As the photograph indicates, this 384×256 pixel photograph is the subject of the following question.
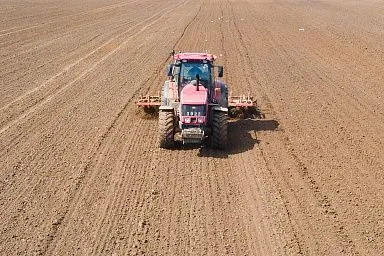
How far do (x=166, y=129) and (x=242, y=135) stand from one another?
7.10 ft

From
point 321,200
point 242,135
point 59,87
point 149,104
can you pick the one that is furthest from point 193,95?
point 59,87

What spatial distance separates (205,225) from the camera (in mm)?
8500

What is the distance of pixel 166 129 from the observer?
11.1 meters

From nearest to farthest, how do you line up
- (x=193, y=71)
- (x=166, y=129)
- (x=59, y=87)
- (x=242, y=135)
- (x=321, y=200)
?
(x=321, y=200), (x=166, y=129), (x=193, y=71), (x=242, y=135), (x=59, y=87)

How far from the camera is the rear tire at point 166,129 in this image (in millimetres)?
11156

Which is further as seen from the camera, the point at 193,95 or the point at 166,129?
the point at 193,95

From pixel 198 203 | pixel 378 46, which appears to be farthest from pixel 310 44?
pixel 198 203

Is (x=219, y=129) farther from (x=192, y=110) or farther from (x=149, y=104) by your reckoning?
(x=149, y=104)

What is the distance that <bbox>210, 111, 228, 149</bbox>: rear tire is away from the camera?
434 inches

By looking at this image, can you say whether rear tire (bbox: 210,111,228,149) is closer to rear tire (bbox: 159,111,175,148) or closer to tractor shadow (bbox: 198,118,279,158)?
tractor shadow (bbox: 198,118,279,158)

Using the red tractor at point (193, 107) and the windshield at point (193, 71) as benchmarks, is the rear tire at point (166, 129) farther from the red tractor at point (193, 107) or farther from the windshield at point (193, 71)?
the windshield at point (193, 71)

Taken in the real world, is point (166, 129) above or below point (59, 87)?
above

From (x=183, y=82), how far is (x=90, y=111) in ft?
11.7

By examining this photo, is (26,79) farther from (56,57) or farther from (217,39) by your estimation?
(217,39)
